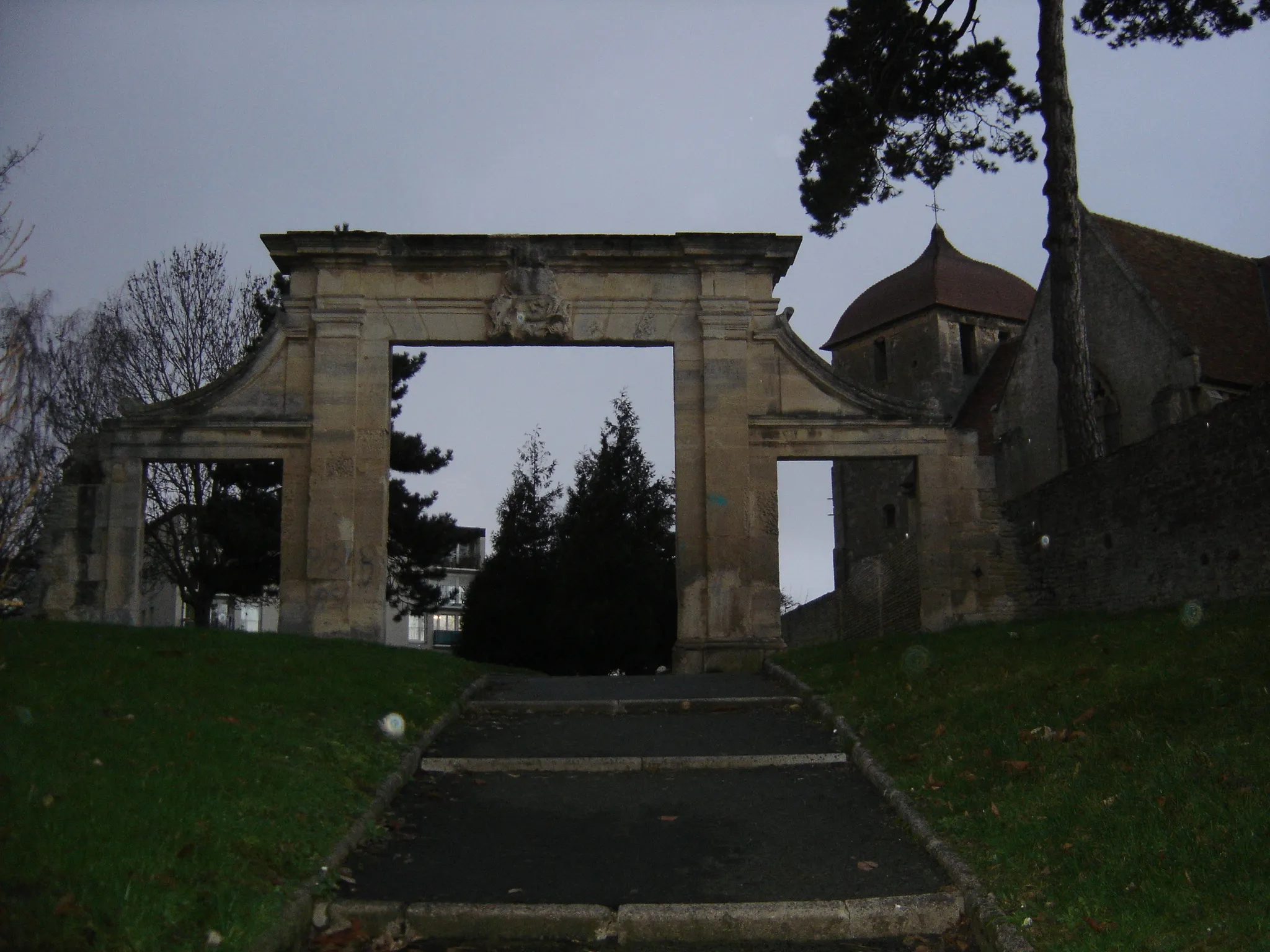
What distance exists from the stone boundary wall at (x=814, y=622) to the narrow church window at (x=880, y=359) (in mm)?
10629

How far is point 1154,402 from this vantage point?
2303cm

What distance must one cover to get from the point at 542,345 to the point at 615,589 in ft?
29.1

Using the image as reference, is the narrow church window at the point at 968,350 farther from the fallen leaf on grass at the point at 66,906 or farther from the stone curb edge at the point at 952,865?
the fallen leaf on grass at the point at 66,906

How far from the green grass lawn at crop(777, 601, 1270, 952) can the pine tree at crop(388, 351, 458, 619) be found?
17.6 metres

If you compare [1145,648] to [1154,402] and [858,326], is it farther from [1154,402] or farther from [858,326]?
[858,326]

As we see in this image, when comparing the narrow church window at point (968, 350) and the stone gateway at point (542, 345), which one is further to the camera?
the narrow church window at point (968, 350)

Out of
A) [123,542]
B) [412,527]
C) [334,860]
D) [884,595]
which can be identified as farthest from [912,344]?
[334,860]

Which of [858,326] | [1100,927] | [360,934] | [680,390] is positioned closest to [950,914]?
[1100,927]

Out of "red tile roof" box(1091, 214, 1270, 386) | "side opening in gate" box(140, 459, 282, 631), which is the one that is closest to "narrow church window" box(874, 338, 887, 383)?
"red tile roof" box(1091, 214, 1270, 386)

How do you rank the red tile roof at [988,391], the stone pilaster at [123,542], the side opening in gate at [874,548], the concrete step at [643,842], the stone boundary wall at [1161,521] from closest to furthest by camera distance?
the concrete step at [643,842]
the stone boundary wall at [1161,521]
the stone pilaster at [123,542]
the side opening in gate at [874,548]
the red tile roof at [988,391]

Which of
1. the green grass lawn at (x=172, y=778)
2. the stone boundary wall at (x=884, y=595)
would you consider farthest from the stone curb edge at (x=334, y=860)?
the stone boundary wall at (x=884, y=595)

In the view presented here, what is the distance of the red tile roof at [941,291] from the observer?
1560 inches

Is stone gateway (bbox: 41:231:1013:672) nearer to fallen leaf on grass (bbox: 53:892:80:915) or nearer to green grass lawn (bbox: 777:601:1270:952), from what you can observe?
green grass lawn (bbox: 777:601:1270:952)

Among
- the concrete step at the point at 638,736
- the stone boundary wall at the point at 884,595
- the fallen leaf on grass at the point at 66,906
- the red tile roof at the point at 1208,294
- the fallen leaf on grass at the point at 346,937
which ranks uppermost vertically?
the red tile roof at the point at 1208,294
